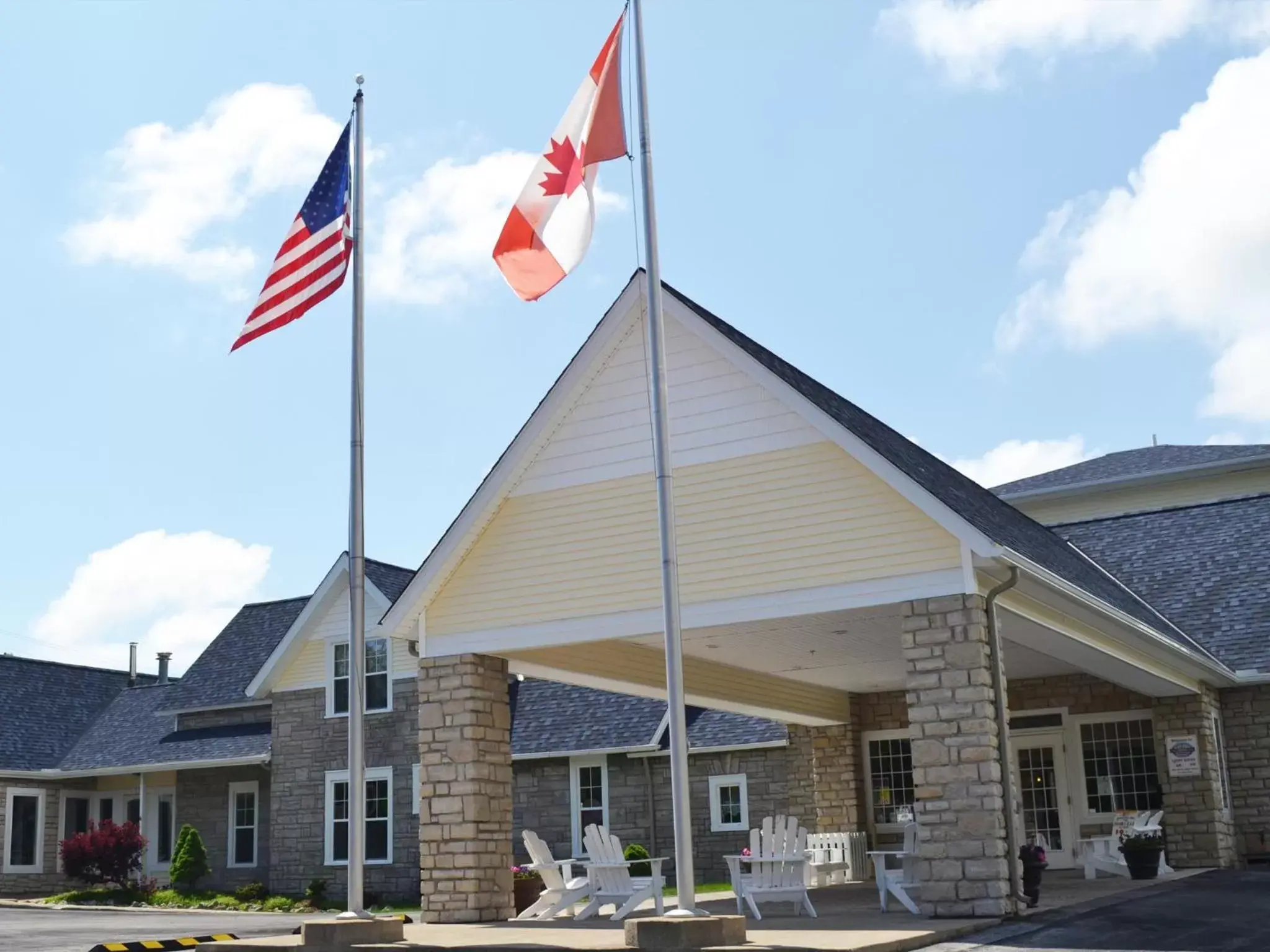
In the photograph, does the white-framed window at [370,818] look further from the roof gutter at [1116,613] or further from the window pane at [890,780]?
the roof gutter at [1116,613]

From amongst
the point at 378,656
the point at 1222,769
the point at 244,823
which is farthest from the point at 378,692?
the point at 1222,769

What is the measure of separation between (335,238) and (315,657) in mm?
16524

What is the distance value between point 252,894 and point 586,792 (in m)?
6.57

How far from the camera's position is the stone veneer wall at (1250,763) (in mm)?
21031

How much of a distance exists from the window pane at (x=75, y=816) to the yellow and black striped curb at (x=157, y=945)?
68.5 ft

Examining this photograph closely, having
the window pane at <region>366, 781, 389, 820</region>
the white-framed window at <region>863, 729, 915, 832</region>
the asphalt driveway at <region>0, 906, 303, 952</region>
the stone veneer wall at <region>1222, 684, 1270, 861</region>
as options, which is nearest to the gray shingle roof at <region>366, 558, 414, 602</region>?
the window pane at <region>366, 781, 389, 820</region>

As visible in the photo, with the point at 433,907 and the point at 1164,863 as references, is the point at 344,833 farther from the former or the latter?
the point at 1164,863

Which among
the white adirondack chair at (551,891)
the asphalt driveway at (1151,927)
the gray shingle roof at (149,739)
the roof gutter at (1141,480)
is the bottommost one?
the asphalt driveway at (1151,927)

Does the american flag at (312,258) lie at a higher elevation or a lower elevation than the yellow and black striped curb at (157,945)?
higher

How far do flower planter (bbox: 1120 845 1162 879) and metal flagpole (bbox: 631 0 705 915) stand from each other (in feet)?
29.5

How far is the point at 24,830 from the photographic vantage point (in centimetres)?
3209

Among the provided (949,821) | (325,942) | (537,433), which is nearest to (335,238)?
(537,433)

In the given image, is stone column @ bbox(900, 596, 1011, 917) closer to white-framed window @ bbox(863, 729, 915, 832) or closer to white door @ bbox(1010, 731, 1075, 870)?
white door @ bbox(1010, 731, 1075, 870)

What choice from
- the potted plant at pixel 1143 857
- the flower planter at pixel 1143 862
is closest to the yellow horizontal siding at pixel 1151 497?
the potted plant at pixel 1143 857
